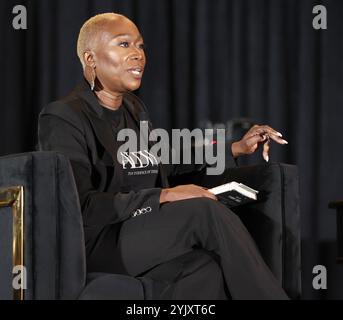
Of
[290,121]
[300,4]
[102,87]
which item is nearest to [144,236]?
[102,87]

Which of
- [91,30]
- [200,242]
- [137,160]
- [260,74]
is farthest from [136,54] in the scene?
[260,74]

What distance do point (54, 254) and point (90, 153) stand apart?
1.09 feet

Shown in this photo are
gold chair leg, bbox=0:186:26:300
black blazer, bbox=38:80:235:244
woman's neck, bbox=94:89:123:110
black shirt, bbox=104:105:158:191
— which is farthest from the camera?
woman's neck, bbox=94:89:123:110

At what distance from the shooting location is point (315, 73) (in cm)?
314

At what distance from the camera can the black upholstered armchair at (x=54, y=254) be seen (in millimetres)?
1598

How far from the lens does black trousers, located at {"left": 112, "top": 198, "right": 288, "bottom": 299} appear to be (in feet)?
5.32

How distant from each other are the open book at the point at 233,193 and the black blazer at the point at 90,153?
15 centimetres

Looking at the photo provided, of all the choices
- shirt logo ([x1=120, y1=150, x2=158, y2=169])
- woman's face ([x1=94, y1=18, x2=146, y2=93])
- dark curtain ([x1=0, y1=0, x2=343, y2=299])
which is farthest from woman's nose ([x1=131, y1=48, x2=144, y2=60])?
dark curtain ([x1=0, y1=0, x2=343, y2=299])

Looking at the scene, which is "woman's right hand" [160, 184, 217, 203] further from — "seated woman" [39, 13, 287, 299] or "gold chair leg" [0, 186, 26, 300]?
"gold chair leg" [0, 186, 26, 300]

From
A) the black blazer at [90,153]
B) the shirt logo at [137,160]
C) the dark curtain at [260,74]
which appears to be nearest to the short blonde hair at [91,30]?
the black blazer at [90,153]

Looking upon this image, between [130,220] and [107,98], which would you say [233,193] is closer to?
[130,220]

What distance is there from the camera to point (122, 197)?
1.72 meters

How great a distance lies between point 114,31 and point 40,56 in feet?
3.34

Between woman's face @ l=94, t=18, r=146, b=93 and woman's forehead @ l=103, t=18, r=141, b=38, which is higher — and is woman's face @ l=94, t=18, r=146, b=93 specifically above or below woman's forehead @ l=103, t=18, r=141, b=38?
Answer: below
